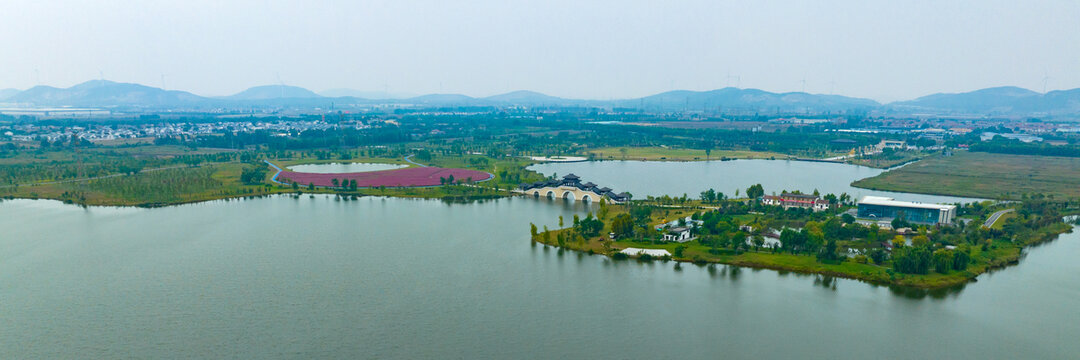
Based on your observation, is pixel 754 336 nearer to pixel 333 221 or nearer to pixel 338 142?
pixel 333 221

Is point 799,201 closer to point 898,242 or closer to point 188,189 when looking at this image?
point 898,242

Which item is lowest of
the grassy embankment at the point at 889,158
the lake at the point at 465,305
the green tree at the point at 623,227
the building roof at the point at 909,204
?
the lake at the point at 465,305

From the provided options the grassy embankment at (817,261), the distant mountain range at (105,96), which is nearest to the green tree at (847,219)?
the grassy embankment at (817,261)

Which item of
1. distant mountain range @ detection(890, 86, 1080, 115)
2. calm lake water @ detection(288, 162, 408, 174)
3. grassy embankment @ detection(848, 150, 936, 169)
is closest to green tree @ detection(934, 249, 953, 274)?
grassy embankment @ detection(848, 150, 936, 169)

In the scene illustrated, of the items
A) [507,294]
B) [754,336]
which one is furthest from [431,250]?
[754,336]

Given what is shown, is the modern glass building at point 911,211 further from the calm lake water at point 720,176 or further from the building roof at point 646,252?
the building roof at point 646,252

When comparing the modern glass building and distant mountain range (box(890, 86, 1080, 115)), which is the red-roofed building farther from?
distant mountain range (box(890, 86, 1080, 115))
